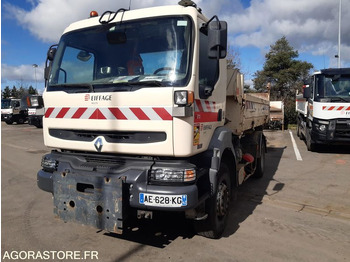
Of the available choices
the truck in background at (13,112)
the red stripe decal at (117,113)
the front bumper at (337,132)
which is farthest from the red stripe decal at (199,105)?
the truck in background at (13,112)

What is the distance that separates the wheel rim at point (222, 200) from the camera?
3.97 metres

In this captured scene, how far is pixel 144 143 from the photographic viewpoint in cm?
344

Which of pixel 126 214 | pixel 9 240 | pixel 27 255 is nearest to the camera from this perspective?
pixel 126 214

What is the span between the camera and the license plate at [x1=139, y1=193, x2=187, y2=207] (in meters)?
3.16

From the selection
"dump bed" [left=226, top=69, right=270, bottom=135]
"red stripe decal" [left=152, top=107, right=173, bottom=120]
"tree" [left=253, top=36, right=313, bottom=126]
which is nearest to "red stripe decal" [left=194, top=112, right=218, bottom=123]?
"red stripe decal" [left=152, top=107, right=173, bottom=120]

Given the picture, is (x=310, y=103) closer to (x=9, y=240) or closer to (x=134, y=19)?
(x=134, y=19)

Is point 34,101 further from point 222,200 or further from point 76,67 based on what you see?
point 222,200

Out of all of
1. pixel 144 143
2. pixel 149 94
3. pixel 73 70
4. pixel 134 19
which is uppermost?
pixel 134 19

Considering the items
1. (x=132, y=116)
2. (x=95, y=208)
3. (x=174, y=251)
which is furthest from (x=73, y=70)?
(x=174, y=251)

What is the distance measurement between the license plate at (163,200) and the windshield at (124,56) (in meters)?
1.16

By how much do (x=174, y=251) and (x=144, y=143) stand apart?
4.38ft

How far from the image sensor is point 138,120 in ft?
11.3

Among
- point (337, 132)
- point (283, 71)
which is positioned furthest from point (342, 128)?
point (283, 71)

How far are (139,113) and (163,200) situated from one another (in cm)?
95
